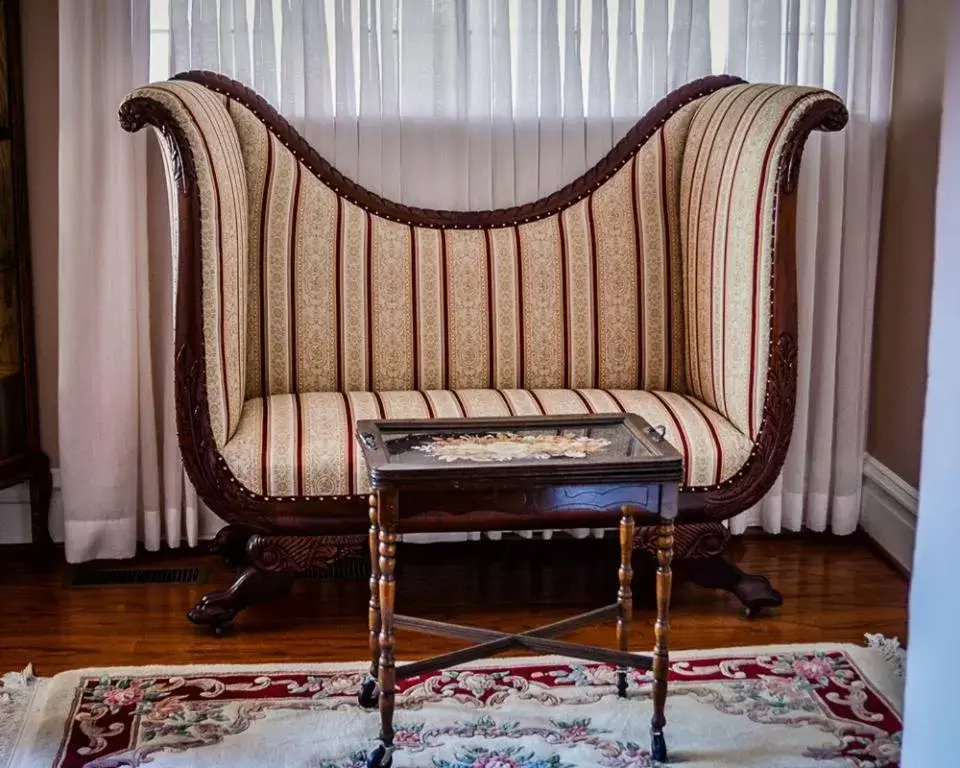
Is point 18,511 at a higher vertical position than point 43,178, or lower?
lower

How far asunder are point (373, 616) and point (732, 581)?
99 centimetres

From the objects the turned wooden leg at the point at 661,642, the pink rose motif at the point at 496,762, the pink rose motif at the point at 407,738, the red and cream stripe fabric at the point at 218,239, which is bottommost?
the pink rose motif at the point at 407,738

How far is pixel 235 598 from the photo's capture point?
274cm

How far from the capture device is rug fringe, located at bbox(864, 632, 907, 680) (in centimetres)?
254

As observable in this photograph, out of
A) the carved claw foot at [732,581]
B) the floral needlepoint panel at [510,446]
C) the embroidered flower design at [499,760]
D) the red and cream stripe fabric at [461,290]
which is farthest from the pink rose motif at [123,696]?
the carved claw foot at [732,581]

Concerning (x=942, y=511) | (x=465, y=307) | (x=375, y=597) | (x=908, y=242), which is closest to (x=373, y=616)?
(x=375, y=597)

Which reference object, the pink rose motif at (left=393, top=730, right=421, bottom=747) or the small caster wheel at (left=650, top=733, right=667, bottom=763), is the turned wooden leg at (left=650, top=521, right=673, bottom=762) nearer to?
the small caster wheel at (left=650, top=733, right=667, bottom=763)

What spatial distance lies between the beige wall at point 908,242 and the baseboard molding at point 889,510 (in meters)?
0.03

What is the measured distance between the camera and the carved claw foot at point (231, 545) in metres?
3.01

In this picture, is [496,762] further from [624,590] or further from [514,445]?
[514,445]

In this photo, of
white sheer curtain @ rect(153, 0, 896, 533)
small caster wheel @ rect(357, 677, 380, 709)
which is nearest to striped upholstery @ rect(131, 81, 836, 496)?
white sheer curtain @ rect(153, 0, 896, 533)

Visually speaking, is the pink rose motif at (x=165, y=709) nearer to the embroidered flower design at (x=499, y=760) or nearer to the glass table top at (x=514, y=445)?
the embroidered flower design at (x=499, y=760)

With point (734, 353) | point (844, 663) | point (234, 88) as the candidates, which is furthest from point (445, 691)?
point (234, 88)

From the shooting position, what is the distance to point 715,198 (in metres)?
2.96
